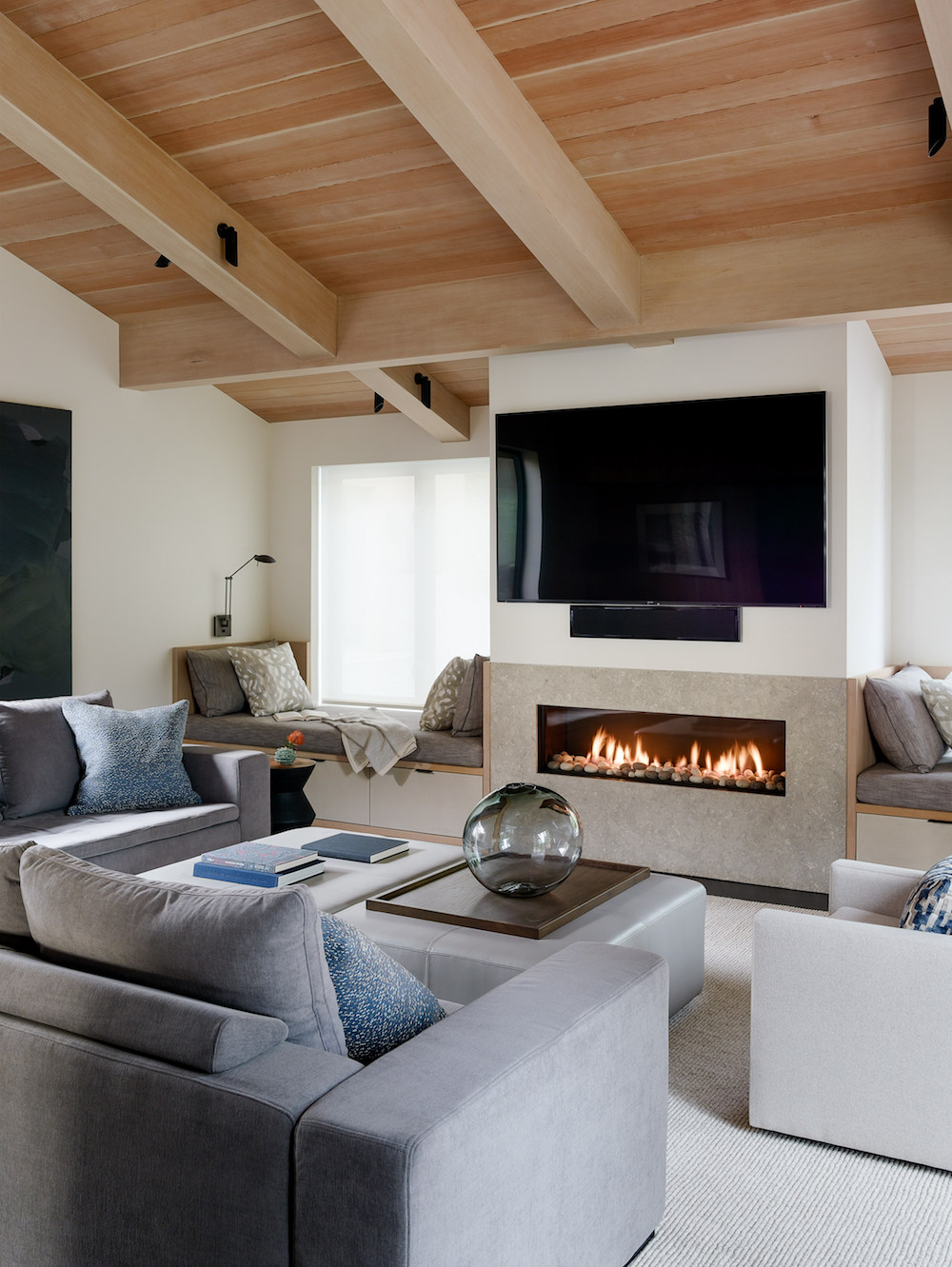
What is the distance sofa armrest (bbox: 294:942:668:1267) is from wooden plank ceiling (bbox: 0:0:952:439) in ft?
8.16

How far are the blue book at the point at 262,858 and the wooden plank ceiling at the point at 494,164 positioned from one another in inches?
86.3

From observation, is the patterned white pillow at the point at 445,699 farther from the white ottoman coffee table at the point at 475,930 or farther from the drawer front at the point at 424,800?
the white ottoman coffee table at the point at 475,930

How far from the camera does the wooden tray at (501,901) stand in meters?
2.73

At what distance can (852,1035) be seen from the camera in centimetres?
235

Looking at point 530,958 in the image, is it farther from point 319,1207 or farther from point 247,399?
point 247,399

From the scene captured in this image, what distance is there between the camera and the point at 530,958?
2.54m

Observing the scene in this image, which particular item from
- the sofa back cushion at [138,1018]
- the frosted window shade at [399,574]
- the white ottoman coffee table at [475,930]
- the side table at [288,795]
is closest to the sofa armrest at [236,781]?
the side table at [288,795]

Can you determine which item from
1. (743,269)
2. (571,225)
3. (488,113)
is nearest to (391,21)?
(488,113)

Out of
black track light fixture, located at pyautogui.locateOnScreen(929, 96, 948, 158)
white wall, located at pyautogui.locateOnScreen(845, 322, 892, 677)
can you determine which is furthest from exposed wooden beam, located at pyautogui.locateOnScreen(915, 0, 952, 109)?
white wall, located at pyautogui.locateOnScreen(845, 322, 892, 677)

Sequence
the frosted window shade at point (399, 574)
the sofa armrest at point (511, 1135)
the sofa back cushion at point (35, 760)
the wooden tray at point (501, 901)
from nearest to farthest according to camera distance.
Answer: the sofa armrest at point (511, 1135) < the wooden tray at point (501, 901) < the sofa back cushion at point (35, 760) < the frosted window shade at point (399, 574)

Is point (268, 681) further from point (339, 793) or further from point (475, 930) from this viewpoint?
point (475, 930)

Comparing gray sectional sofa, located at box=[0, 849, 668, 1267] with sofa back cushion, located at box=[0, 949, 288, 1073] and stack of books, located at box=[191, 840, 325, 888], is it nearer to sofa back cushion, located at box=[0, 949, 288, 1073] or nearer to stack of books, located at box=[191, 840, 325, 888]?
sofa back cushion, located at box=[0, 949, 288, 1073]

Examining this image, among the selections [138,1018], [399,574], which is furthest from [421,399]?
[138,1018]

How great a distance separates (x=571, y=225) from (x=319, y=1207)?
3.20 metres
